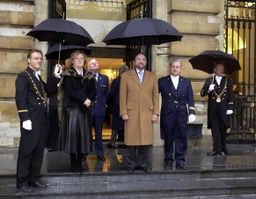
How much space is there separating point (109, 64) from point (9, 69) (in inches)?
282

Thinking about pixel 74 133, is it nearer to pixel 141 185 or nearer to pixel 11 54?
pixel 141 185

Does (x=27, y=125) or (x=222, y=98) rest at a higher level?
(x=222, y=98)

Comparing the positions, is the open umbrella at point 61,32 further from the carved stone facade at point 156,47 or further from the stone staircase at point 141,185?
the stone staircase at point 141,185

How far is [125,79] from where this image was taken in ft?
21.7

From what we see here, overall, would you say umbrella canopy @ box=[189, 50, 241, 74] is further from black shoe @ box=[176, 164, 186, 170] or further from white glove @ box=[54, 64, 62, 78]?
white glove @ box=[54, 64, 62, 78]

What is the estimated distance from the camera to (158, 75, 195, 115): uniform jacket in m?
7.00

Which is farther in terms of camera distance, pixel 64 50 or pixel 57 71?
pixel 64 50

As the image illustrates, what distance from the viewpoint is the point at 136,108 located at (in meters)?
6.56

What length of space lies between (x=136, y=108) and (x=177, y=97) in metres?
0.86

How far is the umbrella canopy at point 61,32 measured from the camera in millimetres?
6547

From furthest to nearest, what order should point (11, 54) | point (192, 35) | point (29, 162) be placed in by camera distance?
1. point (192, 35)
2. point (11, 54)
3. point (29, 162)

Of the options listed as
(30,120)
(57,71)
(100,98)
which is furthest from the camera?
(100,98)

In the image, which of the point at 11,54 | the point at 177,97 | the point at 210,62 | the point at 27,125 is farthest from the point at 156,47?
the point at 27,125

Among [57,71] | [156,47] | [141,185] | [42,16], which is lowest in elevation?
[141,185]
